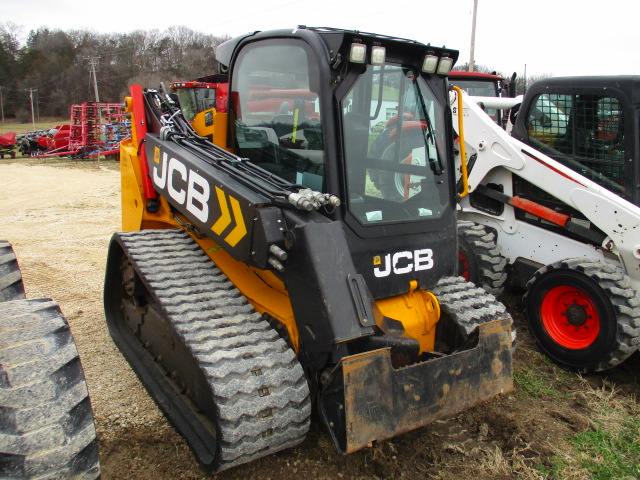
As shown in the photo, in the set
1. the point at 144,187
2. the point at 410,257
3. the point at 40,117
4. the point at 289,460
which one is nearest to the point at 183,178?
the point at 144,187

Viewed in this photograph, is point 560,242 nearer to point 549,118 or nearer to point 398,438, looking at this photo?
point 549,118

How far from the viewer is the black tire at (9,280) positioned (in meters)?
2.89

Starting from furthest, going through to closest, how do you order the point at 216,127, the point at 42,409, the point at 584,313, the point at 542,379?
the point at 584,313 < the point at 542,379 < the point at 216,127 < the point at 42,409

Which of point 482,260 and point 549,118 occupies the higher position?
point 549,118

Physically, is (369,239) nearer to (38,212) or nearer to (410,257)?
(410,257)

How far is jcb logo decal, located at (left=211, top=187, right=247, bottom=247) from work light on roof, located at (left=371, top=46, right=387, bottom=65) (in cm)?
97

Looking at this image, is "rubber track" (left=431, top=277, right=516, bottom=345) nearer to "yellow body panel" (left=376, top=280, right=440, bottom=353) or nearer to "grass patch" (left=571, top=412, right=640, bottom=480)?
"yellow body panel" (left=376, top=280, right=440, bottom=353)

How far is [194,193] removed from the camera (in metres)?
3.14


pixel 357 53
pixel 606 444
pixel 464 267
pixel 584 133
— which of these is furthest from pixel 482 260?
pixel 357 53

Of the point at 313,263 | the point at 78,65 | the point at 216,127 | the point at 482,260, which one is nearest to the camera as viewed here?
the point at 313,263

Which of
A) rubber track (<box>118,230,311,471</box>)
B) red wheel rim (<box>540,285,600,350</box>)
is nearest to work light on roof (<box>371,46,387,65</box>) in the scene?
rubber track (<box>118,230,311,471</box>)

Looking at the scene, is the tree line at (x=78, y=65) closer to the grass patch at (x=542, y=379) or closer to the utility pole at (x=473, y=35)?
the utility pole at (x=473, y=35)

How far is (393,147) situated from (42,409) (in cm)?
209

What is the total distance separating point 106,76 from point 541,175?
205ft
